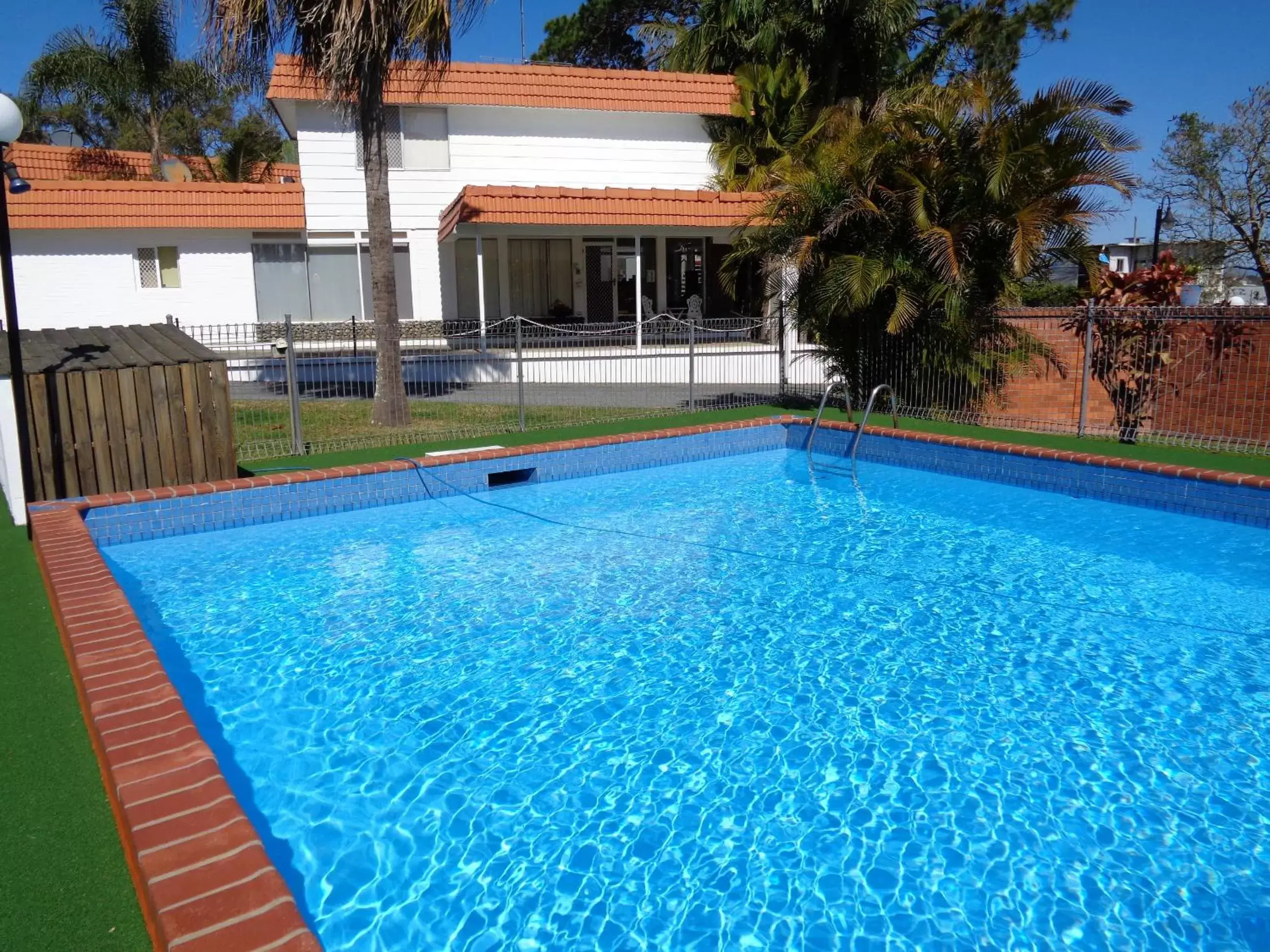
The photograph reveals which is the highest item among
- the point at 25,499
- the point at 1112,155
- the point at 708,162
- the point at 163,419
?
the point at 708,162

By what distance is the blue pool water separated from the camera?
140 inches

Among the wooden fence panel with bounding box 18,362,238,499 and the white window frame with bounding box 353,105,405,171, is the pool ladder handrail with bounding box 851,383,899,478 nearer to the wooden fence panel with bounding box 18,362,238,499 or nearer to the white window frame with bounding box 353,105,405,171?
the wooden fence panel with bounding box 18,362,238,499

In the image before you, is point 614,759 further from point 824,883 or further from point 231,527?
point 231,527

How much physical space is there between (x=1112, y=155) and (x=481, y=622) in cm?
1015

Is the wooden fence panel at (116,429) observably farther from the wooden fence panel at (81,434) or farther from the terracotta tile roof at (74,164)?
the terracotta tile roof at (74,164)

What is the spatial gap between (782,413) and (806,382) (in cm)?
424

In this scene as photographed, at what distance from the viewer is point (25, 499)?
24.9ft

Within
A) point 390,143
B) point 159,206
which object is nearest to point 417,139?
point 390,143

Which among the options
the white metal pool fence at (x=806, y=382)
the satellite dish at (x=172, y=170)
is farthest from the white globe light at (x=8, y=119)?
the satellite dish at (x=172, y=170)

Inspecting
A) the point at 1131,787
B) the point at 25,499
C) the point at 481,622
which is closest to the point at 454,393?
the point at 25,499

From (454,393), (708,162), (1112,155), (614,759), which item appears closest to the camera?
(614,759)

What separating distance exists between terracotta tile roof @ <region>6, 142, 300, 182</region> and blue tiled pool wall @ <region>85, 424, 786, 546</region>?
60.8 ft

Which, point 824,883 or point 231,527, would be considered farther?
point 231,527

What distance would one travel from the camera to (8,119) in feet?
20.4
